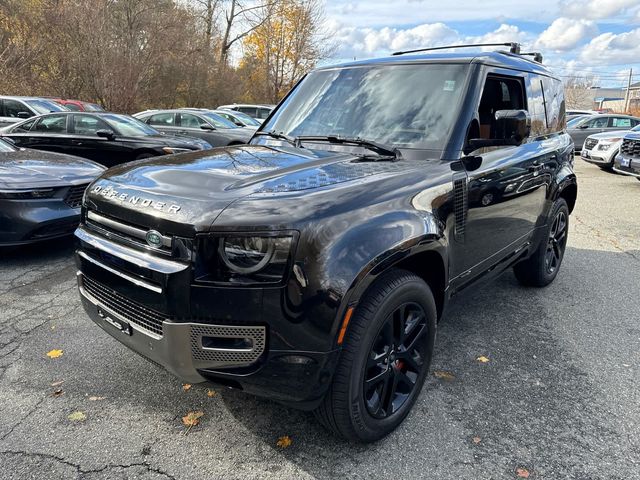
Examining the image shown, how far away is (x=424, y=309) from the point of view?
105 inches

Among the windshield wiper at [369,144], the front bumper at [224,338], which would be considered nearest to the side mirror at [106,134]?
the windshield wiper at [369,144]

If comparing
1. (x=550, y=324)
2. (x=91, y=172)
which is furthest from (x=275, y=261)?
(x=91, y=172)

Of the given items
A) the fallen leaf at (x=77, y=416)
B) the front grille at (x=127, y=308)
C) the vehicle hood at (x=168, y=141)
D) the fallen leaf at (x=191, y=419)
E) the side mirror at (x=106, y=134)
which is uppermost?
the side mirror at (x=106, y=134)

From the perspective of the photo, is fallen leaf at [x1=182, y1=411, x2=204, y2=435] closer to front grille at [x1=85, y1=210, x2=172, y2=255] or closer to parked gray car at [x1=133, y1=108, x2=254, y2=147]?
front grille at [x1=85, y1=210, x2=172, y2=255]

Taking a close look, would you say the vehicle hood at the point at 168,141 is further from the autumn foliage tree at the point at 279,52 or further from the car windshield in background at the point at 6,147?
the autumn foliage tree at the point at 279,52

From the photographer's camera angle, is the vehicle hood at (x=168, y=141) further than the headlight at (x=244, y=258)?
Yes

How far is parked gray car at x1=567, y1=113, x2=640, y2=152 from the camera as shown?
763 inches

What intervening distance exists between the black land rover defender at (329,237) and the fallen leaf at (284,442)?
0.32 m

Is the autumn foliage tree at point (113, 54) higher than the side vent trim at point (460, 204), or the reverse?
the autumn foliage tree at point (113, 54)

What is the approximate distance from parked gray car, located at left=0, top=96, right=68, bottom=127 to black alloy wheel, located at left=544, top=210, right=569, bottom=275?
11.6 meters

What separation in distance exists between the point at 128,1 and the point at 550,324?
2448cm

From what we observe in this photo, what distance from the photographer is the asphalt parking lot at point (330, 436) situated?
2.37m

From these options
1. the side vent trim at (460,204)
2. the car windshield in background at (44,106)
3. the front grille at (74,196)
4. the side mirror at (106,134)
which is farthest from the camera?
the car windshield in background at (44,106)

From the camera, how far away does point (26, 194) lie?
5.00 metres
